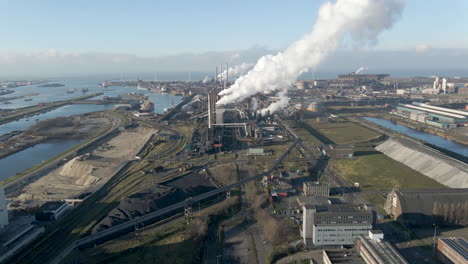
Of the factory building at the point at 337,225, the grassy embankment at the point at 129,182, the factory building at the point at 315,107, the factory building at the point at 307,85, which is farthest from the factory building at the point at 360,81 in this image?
the factory building at the point at 337,225

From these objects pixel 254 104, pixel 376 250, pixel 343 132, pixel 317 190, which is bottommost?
pixel 317 190

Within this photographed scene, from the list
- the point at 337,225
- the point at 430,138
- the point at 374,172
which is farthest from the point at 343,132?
the point at 337,225

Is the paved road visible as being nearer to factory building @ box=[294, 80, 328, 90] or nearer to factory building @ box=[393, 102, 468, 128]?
Result: factory building @ box=[393, 102, 468, 128]

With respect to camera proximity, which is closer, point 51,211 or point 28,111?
point 51,211

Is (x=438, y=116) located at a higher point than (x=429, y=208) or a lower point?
higher

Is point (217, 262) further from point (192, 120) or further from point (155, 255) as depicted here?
point (192, 120)

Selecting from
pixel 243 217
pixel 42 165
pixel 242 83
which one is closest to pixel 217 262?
pixel 243 217

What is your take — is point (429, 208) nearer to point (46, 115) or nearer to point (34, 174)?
point (34, 174)
